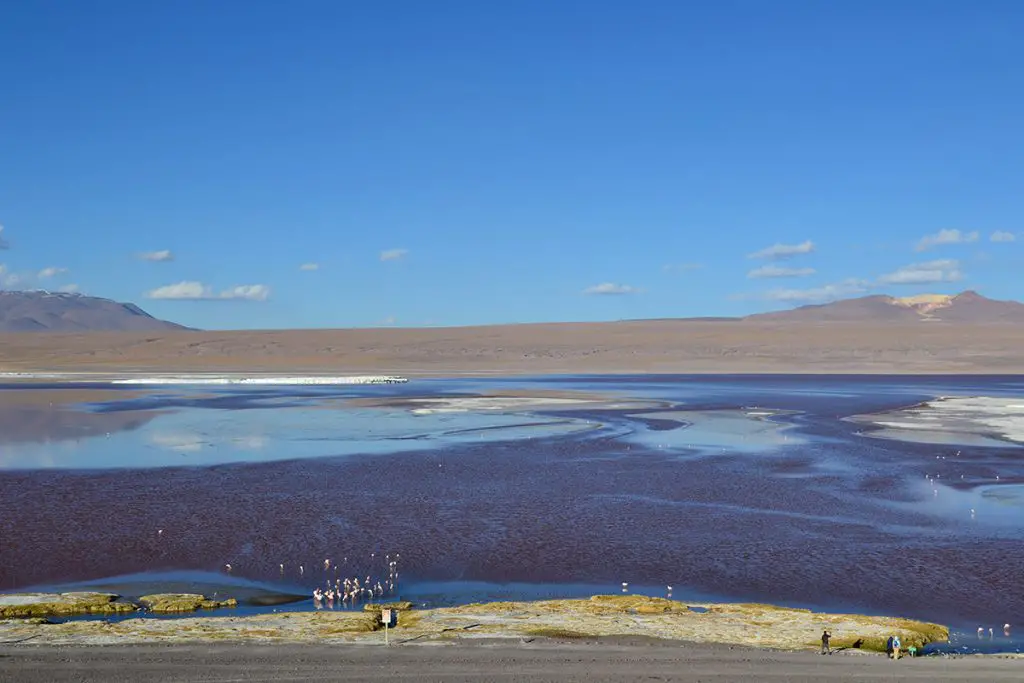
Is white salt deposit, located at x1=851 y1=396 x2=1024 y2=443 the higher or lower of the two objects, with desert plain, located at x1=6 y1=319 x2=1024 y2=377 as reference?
lower

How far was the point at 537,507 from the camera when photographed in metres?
30.1

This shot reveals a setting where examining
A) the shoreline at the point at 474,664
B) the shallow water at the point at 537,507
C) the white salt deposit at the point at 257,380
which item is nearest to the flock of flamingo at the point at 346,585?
the shallow water at the point at 537,507

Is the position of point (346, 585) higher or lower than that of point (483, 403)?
lower

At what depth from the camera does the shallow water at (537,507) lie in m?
22.5

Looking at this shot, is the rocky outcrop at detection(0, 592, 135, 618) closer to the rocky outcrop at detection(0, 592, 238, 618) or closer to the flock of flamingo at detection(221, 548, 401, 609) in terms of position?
the rocky outcrop at detection(0, 592, 238, 618)

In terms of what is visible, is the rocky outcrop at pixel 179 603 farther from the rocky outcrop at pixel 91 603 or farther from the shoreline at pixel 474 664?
the shoreline at pixel 474 664

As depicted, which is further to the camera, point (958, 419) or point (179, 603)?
point (958, 419)

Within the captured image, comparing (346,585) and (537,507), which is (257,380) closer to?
(537,507)

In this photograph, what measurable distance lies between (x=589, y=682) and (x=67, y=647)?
332 inches

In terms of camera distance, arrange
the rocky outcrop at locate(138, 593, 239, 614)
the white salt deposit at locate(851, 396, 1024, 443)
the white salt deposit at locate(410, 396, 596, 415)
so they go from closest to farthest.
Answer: the rocky outcrop at locate(138, 593, 239, 614), the white salt deposit at locate(851, 396, 1024, 443), the white salt deposit at locate(410, 396, 596, 415)

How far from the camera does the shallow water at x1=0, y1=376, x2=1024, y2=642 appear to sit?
73.7 ft

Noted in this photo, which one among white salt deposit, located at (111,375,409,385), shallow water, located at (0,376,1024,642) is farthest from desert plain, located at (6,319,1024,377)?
shallow water, located at (0,376,1024,642)

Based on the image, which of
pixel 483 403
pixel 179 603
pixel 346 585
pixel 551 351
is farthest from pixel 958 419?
pixel 551 351

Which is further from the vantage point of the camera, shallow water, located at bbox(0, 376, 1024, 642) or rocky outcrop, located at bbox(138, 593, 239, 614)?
shallow water, located at bbox(0, 376, 1024, 642)
